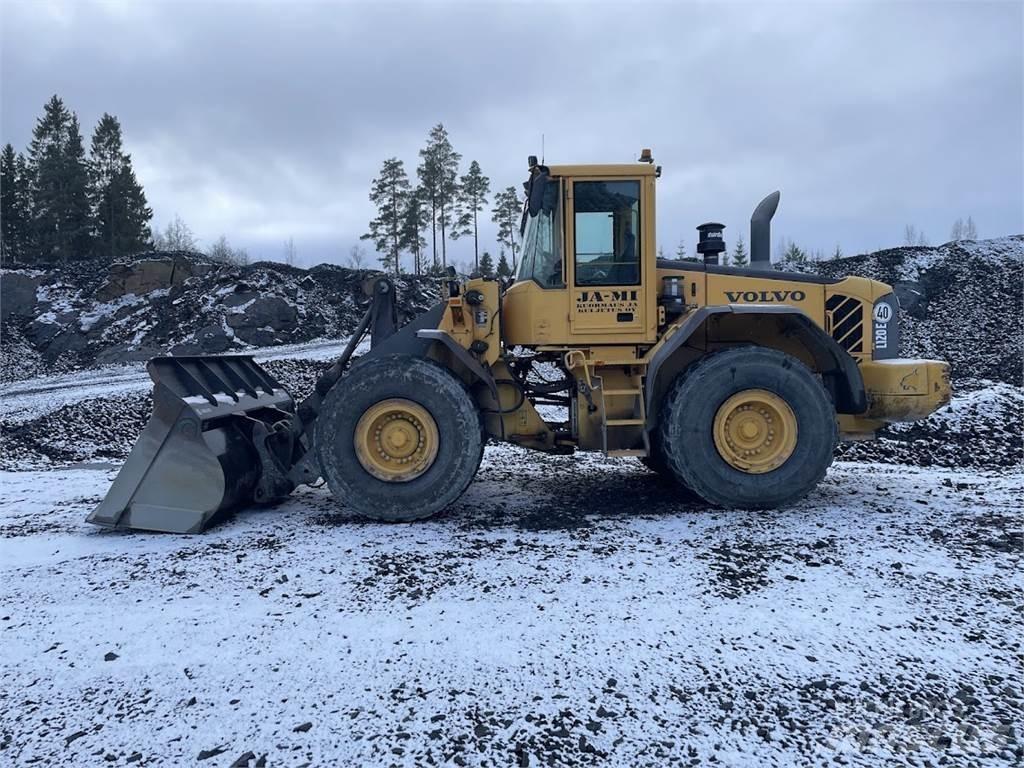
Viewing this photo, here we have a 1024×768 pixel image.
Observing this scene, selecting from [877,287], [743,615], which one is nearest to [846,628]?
[743,615]

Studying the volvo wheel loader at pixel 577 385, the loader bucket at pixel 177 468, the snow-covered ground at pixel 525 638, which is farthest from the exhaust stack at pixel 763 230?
the loader bucket at pixel 177 468

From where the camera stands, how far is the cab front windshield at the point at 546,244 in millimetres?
5184

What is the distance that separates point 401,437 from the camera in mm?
4965

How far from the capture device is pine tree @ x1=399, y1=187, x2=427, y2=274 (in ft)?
122

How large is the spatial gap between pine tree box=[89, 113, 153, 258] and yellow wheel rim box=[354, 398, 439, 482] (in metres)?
31.9

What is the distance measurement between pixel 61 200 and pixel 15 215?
3.14 meters

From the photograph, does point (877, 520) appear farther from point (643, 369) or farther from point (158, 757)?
point (158, 757)

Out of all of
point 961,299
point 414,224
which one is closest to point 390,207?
point 414,224

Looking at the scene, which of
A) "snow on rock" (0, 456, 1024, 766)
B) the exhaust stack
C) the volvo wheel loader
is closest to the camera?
"snow on rock" (0, 456, 1024, 766)

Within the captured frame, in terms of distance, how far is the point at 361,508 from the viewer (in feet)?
16.0

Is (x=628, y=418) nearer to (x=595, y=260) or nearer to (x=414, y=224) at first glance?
(x=595, y=260)

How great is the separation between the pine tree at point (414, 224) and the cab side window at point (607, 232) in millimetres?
32796

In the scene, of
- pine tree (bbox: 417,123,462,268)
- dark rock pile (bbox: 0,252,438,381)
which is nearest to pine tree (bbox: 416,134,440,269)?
pine tree (bbox: 417,123,462,268)

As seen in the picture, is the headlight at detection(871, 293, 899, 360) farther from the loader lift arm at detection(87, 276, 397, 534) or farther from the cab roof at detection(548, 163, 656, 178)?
the loader lift arm at detection(87, 276, 397, 534)
